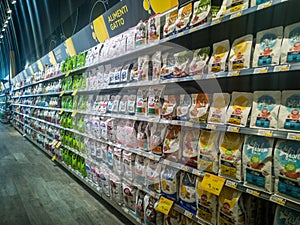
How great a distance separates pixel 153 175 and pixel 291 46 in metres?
1.59

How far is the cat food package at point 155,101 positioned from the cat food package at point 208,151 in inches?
21.5

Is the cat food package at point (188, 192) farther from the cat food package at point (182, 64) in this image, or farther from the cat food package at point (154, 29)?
the cat food package at point (154, 29)

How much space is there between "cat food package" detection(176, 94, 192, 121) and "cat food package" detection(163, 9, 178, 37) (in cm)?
58

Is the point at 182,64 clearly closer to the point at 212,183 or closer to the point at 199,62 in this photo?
the point at 199,62

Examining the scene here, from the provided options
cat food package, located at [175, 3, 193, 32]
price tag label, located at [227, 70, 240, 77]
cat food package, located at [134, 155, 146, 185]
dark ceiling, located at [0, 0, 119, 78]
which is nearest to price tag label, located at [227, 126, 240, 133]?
price tag label, located at [227, 70, 240, 77]

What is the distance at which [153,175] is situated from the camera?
2234 millimetres

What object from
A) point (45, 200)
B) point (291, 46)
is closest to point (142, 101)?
point (291, 46)

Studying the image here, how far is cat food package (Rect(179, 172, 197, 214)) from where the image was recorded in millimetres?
1845

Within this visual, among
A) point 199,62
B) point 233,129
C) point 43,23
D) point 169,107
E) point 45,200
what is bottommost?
point 45,200

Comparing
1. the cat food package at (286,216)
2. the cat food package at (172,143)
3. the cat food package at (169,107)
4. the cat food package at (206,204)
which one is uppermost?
the cat food package at (169,107)

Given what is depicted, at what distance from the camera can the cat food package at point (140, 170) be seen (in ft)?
7.84

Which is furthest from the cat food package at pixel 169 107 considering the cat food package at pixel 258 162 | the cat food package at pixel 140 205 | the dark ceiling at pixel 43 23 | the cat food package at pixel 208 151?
the dark ceiling at pixel 43 23

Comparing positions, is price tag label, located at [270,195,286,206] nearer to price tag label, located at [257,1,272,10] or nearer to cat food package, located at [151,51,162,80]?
price tag label, located at [257,1,272,10]

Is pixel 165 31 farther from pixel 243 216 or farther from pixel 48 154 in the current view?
pixel 48 154
